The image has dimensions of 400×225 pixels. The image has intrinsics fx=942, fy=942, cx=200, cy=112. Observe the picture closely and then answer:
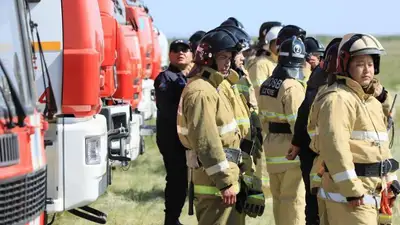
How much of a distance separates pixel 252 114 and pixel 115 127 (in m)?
2.75

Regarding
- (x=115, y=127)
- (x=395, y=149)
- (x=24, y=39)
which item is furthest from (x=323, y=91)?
(x=395, y=149)

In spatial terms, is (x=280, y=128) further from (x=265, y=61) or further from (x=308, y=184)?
(x=265, y=61)

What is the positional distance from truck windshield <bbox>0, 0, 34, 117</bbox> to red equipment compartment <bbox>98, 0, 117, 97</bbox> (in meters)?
3.04

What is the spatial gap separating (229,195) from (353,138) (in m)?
1.04

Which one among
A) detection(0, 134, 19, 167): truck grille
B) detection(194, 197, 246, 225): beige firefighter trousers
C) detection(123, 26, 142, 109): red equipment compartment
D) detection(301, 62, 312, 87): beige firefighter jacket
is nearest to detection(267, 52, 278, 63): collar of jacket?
detection(301, 62, 312, 87): beige firefighter jacket

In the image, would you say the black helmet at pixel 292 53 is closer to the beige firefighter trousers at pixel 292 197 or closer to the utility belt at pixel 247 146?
the beige firefighter trousers at pixel 292 197

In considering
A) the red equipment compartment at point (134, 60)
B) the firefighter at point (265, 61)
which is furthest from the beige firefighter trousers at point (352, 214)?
the red equipment compartment at point (134, 60)

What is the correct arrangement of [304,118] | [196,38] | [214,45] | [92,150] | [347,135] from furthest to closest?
[196,38] < [304,118] < [92,150] < [214,45] < [347,135]

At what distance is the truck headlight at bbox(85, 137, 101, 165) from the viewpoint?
8.15 metres

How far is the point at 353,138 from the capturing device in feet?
22.1

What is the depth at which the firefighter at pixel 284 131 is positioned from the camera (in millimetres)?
9188

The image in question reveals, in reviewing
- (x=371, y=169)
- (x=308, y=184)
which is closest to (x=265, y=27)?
(x=308, y=184)

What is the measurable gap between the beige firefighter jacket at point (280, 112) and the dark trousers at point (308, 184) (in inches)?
17.6

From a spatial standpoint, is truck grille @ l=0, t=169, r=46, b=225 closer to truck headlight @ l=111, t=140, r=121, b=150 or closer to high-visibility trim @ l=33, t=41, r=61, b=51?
high-visibility trim @ l=33, t=41, r=61, b=51
